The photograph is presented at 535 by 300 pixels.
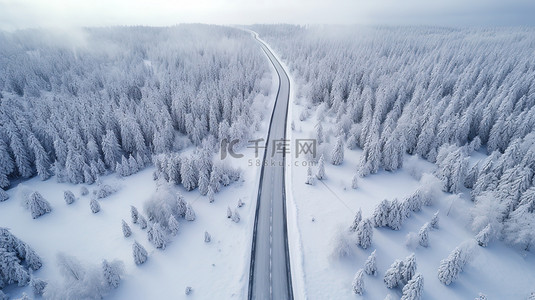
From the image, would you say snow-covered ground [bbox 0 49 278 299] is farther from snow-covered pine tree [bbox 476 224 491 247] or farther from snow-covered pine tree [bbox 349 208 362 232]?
snow-covered pine tree [bbox 476 224 491 247]

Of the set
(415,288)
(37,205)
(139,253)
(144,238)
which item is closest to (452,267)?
(415,288)

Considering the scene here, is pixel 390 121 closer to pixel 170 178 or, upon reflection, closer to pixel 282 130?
pixel 282 130

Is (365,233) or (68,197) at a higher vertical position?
(365,233)

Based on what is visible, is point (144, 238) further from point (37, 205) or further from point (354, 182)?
point (354, 182)

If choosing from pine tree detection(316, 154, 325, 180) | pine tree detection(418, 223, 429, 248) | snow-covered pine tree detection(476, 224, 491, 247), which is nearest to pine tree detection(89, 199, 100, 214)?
pine tree detection(316, 154, 325, 180)

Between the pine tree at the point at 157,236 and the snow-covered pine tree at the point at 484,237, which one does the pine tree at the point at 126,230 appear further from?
the snow-covered pine tree at the point at 484,237

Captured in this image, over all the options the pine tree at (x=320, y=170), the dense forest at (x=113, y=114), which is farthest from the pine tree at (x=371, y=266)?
the dense forest at (x=113, y=114)

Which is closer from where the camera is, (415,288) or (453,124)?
(415,288)
